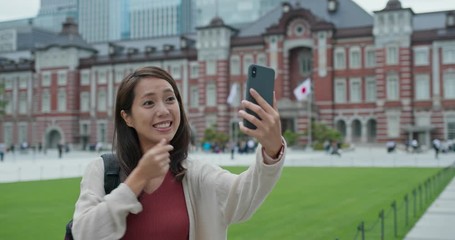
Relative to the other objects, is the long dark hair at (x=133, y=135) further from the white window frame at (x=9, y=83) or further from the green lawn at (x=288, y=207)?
the white window frame at (x=9, y=83)

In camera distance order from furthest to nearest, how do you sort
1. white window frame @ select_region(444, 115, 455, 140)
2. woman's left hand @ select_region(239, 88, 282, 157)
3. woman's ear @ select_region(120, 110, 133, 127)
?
white window frame @ select_region(444, 115, 455, 140)
woman's ear @ select_region(120, 110, 133, 127)
woman's left hand @ select_region(239, 88, 282, 157)

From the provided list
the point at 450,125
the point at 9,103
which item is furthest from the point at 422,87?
the point at 9,103

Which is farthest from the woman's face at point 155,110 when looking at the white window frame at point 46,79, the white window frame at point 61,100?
the white window frame at point 46,79

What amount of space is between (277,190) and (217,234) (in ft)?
43.2

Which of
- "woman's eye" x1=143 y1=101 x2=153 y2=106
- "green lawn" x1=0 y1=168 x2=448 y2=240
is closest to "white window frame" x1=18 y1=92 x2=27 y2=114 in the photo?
"green lawn" x1=0 y1=168 x2=448 y2=240

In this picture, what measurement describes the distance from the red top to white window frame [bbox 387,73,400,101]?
4858 cm

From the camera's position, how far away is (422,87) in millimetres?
48562

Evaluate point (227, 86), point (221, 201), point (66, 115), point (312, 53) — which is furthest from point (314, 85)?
point (221, 201)

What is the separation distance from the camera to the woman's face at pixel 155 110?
259 cm

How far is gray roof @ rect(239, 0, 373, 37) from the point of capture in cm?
5238

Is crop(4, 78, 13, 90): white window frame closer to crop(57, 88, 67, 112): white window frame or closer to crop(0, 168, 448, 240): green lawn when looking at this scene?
crop(57, 88, 67, 112): white window frame

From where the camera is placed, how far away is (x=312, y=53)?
53438mm

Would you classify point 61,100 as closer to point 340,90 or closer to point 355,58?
point 340,90

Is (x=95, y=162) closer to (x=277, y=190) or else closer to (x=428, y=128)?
(x=277, y=190)
